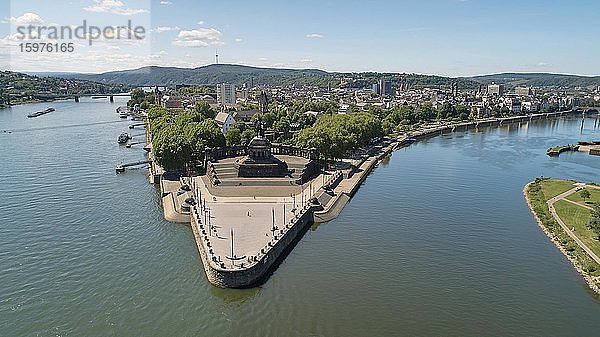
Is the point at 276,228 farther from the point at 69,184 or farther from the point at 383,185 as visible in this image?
the point at 69,184

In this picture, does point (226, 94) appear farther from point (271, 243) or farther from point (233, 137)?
point (271, 243)

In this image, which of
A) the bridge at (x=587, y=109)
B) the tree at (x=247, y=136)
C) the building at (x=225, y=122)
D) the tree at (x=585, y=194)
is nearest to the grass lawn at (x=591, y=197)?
the tree at (x=585, y=194)

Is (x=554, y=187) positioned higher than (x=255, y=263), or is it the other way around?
(x=554, y=187)

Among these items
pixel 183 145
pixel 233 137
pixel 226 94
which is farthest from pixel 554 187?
pixel 226 94

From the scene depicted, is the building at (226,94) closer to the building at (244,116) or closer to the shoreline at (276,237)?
the building at (244,116)

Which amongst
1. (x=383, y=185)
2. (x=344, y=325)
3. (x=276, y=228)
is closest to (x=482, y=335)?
(x=344, y=325)

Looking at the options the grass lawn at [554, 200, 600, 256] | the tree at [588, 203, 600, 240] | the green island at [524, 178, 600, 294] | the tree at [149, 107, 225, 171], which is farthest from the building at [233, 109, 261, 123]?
the tree at [588, 203, 600, 240]
